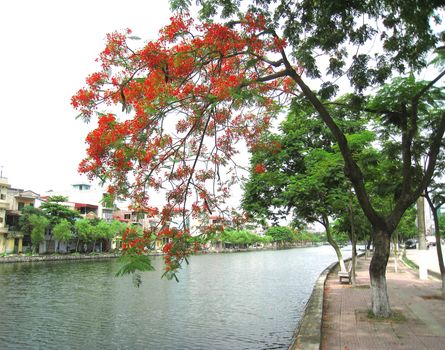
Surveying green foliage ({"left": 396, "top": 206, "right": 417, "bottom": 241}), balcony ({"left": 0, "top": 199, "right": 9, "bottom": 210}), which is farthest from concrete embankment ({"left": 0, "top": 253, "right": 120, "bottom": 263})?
green foliage ({"left": 396, "top": 206, "right": 417, "bottom": 241})

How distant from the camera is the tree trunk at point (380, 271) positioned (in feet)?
29.2

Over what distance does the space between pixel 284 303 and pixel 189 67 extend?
516 inches

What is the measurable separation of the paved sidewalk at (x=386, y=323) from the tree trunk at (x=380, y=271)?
34 centimetres

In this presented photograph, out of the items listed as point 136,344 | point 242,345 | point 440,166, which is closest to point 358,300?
point 242,345

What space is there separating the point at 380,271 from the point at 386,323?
1.07m

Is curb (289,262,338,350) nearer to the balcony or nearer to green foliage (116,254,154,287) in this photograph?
green foliage (116,254,154,287)

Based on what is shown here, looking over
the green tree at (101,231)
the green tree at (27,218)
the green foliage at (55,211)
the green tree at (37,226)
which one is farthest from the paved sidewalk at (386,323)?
the green tree at (101,231)

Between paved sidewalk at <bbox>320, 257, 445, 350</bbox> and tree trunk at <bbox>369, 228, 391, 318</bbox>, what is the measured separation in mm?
345

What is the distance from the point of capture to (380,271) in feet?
29.5

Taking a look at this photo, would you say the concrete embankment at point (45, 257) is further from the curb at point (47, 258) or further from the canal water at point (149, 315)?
the canal water at point (149, 315)

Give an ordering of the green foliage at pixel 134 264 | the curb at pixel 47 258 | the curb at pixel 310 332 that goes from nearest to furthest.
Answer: the green foliage at pixel 134 264, the curb at pixel 310 332, the curb at pixel 47 258

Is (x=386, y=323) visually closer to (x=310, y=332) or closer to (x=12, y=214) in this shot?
(x=310, y=332)

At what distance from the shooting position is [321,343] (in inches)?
291

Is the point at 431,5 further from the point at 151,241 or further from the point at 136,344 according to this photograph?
the point at 136,344
